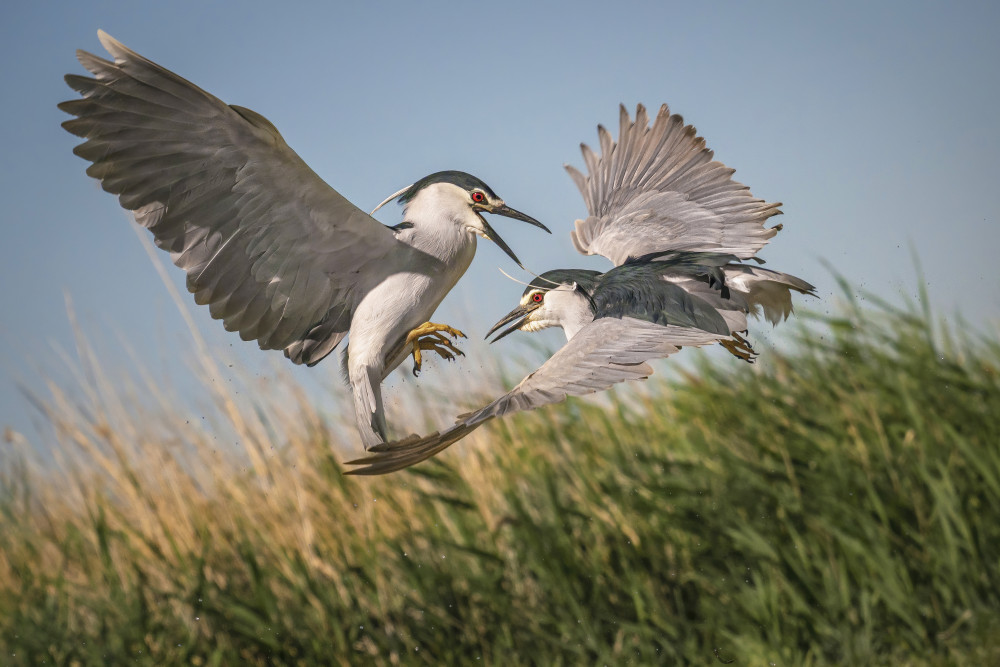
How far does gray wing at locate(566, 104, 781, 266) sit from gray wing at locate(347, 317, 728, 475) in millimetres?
491

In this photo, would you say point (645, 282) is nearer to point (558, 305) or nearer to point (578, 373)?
point (558, 305)

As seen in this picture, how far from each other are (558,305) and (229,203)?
2.01 feet

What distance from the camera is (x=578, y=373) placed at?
49.3 inches

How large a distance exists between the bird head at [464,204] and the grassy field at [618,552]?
4.08 meters

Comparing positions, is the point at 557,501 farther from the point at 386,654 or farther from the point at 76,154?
the point at 76,154

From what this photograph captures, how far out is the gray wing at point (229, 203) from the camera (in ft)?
3.81

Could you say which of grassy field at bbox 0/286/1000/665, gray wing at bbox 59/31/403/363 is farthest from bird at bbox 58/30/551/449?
grassy field at bbox 0/286/1000/665

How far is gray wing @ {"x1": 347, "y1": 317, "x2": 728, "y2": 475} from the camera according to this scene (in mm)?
Answer: 1020

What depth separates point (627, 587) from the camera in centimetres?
569

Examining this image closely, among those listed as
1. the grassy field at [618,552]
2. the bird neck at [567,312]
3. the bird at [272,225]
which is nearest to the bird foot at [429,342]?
the bird at [272,225]

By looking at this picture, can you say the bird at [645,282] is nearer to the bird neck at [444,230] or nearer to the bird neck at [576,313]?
the bird neck at [576,313]

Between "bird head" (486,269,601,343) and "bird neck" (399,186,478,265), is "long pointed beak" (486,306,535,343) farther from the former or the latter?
"bird neck" (399,186,478,265)

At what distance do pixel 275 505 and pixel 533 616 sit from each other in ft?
5.96

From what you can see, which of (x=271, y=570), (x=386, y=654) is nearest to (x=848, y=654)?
(x=386, y=654)
